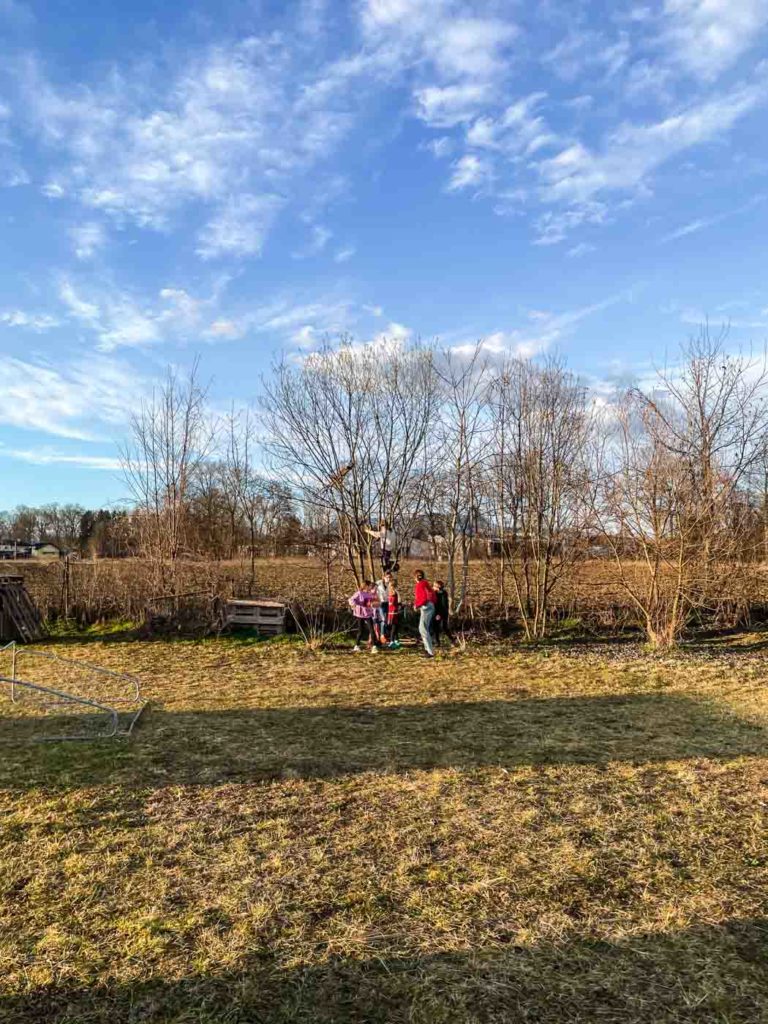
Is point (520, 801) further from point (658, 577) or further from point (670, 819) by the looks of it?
point (658, 577)

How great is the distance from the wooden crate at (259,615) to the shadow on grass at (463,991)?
10.2 meters

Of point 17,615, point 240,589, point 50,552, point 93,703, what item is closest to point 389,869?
point 93,703

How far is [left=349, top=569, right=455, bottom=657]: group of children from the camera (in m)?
11.4

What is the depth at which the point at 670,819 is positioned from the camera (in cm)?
450

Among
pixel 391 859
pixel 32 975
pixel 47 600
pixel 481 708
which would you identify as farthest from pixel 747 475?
pixel 47 600

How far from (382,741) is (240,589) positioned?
26.3ft

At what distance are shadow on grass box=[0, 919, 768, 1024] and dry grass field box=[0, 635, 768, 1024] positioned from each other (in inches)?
0.4

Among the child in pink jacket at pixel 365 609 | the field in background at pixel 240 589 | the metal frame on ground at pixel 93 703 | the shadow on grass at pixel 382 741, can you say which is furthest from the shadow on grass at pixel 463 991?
the field in background at pixel 240 589

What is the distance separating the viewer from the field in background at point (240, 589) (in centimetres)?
1345

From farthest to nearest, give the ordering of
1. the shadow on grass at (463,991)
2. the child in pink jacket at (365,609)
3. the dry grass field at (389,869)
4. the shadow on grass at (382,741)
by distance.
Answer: the child in pink jacket at (365,609) → the shadow on grass at (382,741) → the dry grass field at (389,869) → the shadow on grass at (463,991)

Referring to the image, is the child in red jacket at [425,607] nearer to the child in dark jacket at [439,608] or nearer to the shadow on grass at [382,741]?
the child in dark jacket at [439,608]

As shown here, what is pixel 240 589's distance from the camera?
13.8 m

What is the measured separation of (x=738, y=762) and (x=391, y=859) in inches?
140

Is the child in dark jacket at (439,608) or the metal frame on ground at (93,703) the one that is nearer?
the metal frame on ground at (93,703)
